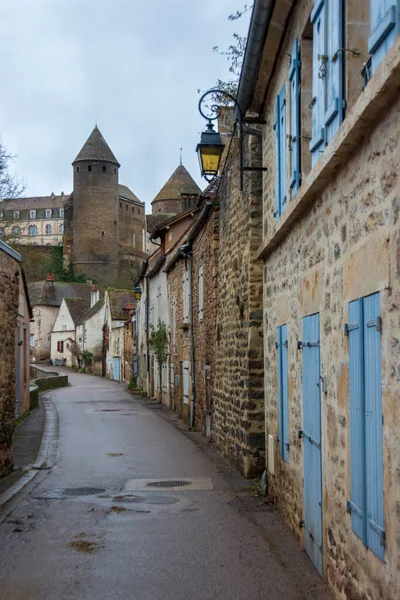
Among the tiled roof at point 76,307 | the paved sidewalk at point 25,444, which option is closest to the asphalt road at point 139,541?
the paved sidewalk at point 25,444

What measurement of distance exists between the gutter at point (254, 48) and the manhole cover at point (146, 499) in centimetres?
494

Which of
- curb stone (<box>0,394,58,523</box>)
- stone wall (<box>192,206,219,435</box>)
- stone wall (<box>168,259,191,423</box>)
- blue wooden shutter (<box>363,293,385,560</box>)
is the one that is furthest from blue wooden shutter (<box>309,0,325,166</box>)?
stone wall (<box>168,259,191,423</box>)

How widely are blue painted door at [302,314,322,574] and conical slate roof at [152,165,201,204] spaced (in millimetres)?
70200

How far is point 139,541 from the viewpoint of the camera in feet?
23.1

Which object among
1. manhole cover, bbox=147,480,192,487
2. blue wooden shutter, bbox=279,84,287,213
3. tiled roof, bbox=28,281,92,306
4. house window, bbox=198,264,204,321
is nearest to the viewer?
blue wooden shutter, bbox=279,84,287,213

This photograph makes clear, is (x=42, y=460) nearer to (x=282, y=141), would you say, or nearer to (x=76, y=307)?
(x=282, y=141)

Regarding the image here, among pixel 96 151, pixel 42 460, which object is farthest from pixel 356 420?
pixel 96 151

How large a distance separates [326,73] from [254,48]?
2.24 meters

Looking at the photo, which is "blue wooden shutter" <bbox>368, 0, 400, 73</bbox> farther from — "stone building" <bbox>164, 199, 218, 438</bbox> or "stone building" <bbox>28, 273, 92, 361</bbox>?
"stone building" <bbox>28, 273, 92, 361</bbox>

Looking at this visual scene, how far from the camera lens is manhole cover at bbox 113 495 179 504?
356 inches

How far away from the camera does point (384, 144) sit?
4.11 metres

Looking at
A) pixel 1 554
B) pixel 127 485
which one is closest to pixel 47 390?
pixel 127 485

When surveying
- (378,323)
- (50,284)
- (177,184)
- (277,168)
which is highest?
(177,184)

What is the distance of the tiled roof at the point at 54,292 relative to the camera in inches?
3125
